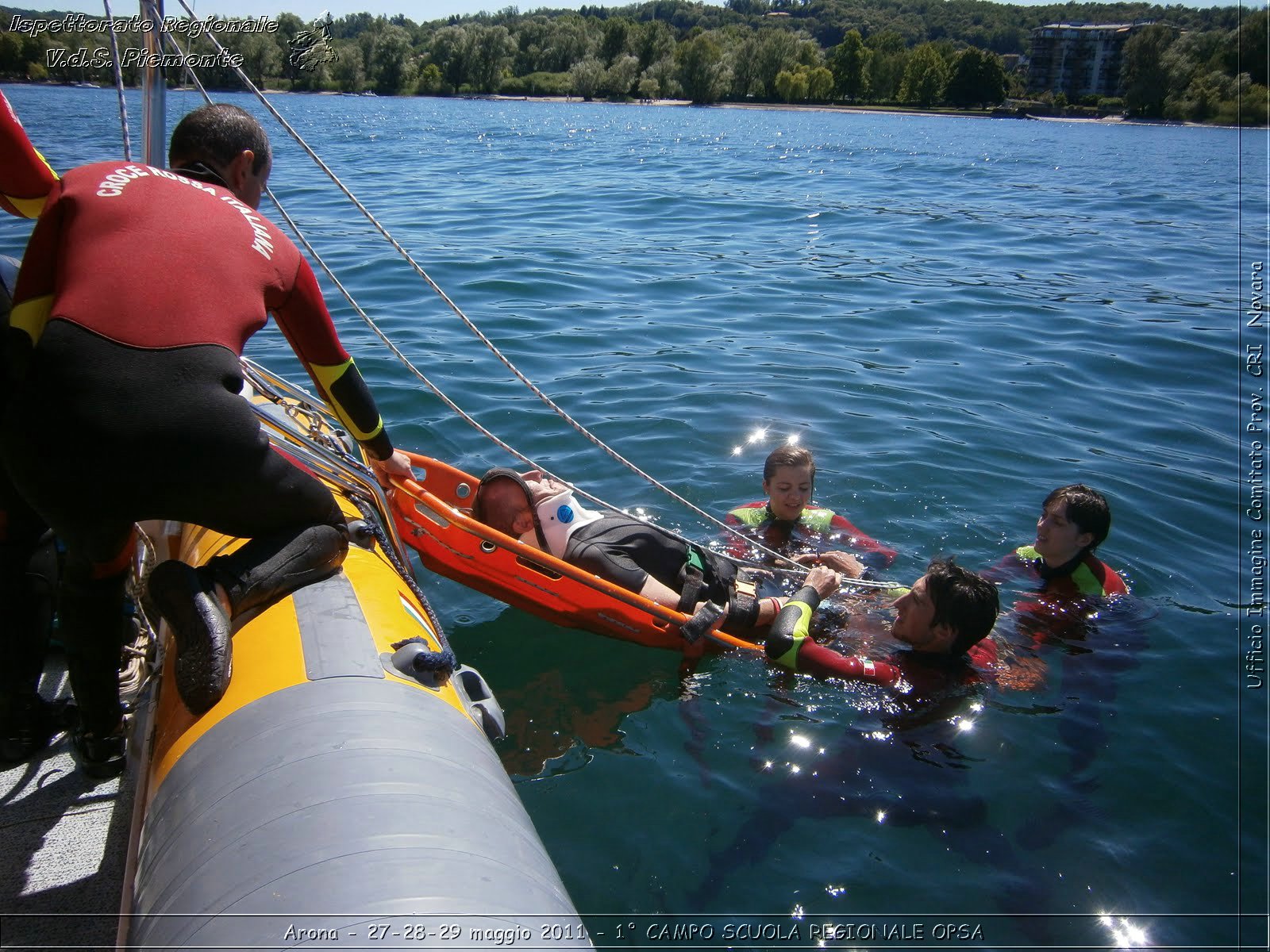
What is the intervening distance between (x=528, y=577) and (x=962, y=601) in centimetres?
188

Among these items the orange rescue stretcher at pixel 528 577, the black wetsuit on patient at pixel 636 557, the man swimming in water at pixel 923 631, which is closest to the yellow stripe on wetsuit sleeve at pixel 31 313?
the orange rescue stretcher at pixel 528 577

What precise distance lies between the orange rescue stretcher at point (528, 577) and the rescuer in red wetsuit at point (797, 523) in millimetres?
1085

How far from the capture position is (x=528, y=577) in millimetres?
3971

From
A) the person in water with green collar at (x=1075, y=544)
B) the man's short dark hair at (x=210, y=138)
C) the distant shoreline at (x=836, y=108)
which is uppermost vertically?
the distant shoreline at (x=836, y=108)

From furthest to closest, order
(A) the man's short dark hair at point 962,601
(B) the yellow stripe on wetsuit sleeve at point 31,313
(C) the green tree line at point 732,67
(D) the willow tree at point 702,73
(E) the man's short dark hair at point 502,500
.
Result: (D) the willow tree at point 702,73, (C) the green tree line at point 732,67, (E) the man's short dark hair at point 502,500, (A) the man's short dark hair at point 962,601, (B) the yellow stripe on wetsuit sleeve at point 31,313

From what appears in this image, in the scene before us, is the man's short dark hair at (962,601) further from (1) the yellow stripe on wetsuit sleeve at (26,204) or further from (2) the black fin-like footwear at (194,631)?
(1) the yellow stripe on wetsuit sleeve at (26,204)

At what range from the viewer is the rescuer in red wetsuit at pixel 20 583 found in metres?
2.55

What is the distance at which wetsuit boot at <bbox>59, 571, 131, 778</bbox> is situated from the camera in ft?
Answer: 7.81

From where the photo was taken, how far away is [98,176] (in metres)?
2.32

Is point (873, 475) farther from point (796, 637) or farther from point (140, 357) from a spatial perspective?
point (140, 357)

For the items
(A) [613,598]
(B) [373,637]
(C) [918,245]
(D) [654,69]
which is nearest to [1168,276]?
(C) [918,245]

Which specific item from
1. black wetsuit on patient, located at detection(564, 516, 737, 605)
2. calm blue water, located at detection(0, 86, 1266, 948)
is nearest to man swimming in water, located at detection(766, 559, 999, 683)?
calm blue water, located at detection(0, 86, 1266, 948)

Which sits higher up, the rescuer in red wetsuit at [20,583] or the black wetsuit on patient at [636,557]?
the rescuer in red wetsuit at [20,583]

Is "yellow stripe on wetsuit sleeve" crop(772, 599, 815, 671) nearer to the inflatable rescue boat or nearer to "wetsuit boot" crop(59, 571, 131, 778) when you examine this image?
the inflatable rescue boat
